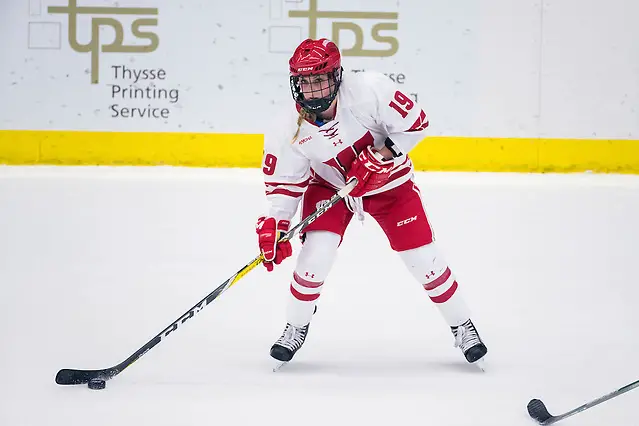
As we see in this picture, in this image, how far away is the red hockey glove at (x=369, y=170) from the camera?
260 cm

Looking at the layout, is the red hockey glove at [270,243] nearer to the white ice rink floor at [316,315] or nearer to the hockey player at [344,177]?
the hockey player at [344,177]

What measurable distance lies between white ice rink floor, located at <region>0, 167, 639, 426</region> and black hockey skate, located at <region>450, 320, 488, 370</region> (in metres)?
0.06

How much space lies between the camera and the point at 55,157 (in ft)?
19.6

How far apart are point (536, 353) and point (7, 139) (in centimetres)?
425

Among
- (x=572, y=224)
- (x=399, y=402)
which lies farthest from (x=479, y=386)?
(x=572, y=224)

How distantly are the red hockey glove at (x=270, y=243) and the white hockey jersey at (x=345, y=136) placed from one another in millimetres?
68

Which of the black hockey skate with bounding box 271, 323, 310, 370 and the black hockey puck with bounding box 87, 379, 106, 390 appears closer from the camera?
the black hockey puck with bounding box 87, 379, 106, 390

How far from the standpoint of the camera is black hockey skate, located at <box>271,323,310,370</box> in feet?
8.80

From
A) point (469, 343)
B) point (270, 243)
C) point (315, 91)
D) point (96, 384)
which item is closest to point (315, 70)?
point (315, 91)

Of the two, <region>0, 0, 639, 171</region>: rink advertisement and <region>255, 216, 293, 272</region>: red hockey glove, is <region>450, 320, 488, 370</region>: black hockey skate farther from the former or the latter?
<region>0, 0, 639, 171</region>: rink advertisement

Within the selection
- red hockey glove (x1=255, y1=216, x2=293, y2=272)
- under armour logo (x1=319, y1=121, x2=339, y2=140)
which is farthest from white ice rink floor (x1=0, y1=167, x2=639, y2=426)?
under armour logo (x1=319, y1=121, x2=339, y2=140)

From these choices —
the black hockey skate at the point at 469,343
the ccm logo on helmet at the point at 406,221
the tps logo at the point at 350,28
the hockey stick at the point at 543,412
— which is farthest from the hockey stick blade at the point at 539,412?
the tps logo at the point at 350,28

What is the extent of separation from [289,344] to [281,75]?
3500mm

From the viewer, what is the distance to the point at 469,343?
2.70 metres
